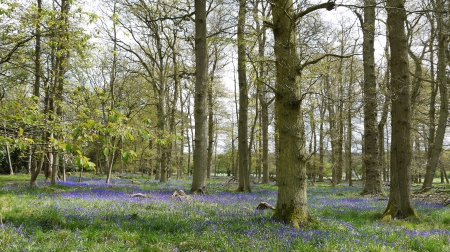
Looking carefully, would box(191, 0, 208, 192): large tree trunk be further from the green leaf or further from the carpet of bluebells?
the green leaf

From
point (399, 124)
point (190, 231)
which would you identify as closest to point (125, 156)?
point (190, 231)

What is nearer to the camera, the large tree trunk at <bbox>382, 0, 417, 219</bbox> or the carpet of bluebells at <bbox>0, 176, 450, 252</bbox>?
the carpet of bluebells at <bbox>0, 176, 450, 252</bbox>

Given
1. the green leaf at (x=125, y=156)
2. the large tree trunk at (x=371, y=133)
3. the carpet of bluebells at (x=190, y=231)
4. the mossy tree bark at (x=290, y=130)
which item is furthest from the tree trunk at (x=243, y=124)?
the green leaf at (x=125, y=156)

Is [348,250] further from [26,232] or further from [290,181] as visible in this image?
[26,232]

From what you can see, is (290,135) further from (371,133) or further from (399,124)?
(371,133)

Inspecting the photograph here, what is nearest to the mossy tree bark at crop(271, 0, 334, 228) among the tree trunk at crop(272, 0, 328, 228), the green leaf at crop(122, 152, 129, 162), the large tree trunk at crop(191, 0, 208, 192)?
the tree trunk at crop(272, 0, 328, 228)

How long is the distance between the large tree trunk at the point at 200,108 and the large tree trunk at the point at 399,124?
25.1 ft

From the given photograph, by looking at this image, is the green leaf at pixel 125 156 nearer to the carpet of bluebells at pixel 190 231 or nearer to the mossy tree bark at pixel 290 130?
the carpet of bluebells at pixel 190 231

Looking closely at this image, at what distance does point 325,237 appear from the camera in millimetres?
5395

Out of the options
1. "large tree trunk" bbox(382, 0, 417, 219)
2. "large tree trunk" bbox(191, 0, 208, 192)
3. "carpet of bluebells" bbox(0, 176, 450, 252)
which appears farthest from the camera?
"large tree trunk" bbox(191, 0, 208, 192)

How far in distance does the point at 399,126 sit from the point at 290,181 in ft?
12.1

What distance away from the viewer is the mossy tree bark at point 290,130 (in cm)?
640

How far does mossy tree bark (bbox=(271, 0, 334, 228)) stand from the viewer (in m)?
6.40

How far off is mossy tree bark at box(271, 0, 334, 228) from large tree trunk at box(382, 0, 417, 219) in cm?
302
